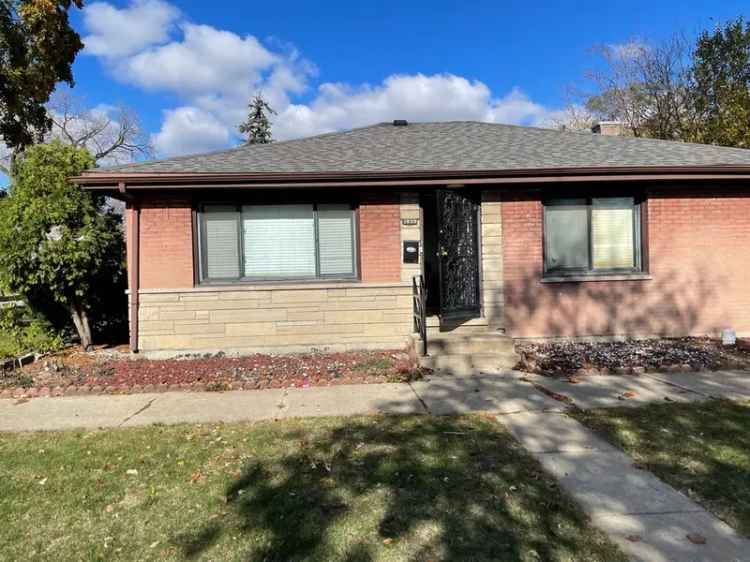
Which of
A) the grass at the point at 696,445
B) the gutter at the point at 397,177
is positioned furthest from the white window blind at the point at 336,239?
the grass at the point at 696,445

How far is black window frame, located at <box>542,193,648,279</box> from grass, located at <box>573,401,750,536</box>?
12.6 feet

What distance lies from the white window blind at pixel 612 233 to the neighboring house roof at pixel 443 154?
757mm

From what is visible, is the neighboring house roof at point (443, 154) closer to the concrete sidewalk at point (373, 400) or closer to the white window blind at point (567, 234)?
the white window blind at point (567, 234)

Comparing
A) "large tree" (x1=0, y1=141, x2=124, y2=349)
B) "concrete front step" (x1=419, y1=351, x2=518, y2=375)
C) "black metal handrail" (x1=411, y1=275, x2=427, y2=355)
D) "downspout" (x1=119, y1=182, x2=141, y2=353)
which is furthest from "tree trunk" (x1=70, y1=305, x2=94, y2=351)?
"concrete front step" (x1=419, y1=351, x2=518, y2=375)

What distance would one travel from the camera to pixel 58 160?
334 inches

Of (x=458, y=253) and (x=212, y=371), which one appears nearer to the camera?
(x=212, y=371)

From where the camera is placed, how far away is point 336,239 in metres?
8.70

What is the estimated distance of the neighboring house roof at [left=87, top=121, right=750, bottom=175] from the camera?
8352 millimetres

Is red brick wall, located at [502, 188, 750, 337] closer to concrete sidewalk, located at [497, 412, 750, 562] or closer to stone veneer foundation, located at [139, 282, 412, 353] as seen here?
stone veneer foundation, located at [139, 282, 412, 353]

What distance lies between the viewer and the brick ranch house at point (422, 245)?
832 cm

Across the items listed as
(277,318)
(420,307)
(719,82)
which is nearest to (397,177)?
(420,307)

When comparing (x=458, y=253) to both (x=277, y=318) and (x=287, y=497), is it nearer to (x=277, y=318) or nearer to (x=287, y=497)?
(x=277, y=318)

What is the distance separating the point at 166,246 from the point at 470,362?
16.7 ft

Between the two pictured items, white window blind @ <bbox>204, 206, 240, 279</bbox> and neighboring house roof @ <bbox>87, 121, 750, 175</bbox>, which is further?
white window blind @ <bbox>204, 206, 240, 279</bbox>
